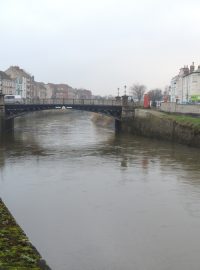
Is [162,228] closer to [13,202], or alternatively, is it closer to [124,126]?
[13,202]

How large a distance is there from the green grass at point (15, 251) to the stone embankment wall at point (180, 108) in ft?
112

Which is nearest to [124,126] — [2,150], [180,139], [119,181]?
[180,139]

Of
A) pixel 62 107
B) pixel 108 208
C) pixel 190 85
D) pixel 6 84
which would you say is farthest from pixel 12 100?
pixel 6 84

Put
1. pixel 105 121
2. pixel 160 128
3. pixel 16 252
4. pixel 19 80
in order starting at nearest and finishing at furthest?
pixel 16 252, pixel 160 128, pixel 105 121, pixel 19 80

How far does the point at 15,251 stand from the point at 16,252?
0.23 ft

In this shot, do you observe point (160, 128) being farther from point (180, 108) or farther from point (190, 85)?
point (190, 85)

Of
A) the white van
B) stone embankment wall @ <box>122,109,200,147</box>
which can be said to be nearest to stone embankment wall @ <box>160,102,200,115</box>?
stone embankment wall @ <box>122,109,200,147</box>

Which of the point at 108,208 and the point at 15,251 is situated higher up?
the point at 15,251

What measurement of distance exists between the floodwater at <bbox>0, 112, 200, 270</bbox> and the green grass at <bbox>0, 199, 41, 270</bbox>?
137 centimetres

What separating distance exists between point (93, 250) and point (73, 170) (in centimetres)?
1305

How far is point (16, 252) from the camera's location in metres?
8.63

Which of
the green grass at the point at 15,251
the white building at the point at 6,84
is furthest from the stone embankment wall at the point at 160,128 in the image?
the white building at the point at 6,84

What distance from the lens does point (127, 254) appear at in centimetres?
1125

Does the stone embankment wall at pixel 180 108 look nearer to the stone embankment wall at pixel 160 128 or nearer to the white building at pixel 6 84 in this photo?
the stone embankment wall at pixel 160 128
